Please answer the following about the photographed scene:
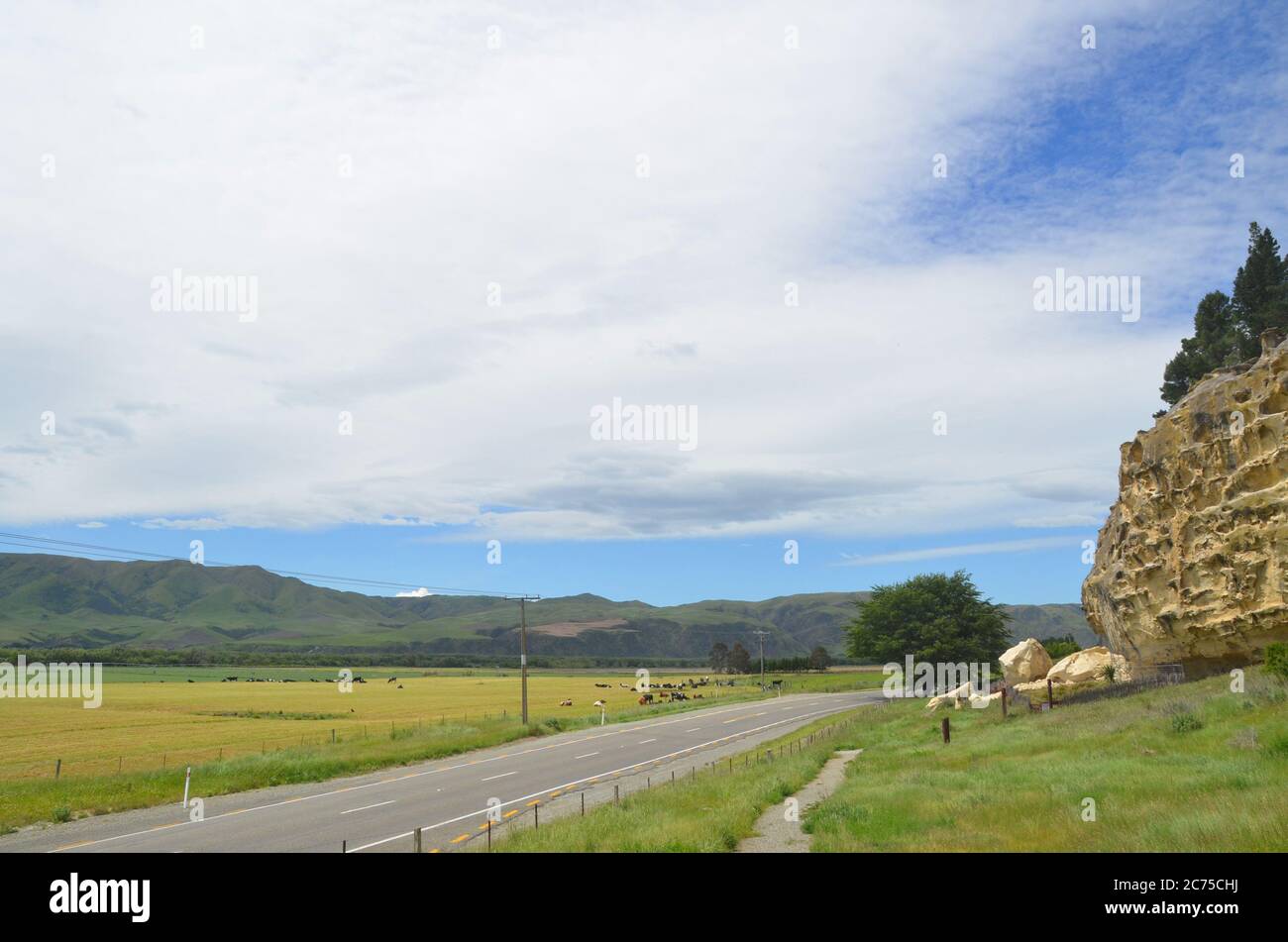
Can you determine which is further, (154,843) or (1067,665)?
(1067,665)

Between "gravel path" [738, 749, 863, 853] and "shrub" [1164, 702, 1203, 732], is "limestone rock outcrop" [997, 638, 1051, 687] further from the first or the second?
"shrub" [1164, 702, 1203, 732]

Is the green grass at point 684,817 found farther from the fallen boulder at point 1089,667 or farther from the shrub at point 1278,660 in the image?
the fallen boulder at point 1089,667

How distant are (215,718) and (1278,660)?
254 feet

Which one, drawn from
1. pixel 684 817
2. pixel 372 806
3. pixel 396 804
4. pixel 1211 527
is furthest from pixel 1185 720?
pixel 372 806

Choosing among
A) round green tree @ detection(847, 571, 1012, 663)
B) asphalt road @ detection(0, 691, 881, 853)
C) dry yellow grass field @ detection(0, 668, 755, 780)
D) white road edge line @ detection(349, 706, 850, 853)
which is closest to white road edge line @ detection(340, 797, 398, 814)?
asphalt road @ detection(0, 691, 881, 853)

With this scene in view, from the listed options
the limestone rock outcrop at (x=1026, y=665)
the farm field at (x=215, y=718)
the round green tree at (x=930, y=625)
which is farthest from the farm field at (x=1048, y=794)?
the round green tree at (x=930, y=625)

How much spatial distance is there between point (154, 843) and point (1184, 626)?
33558mm

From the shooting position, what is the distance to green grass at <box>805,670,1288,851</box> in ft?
41.5

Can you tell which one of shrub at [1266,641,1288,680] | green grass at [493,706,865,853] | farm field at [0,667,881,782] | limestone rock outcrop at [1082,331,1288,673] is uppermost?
limestone rock outcrop at [1082,331,1288,673]

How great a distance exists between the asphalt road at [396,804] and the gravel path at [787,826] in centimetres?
642

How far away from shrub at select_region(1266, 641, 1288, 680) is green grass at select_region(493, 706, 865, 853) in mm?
13174

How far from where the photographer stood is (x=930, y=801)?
60.7 ft
